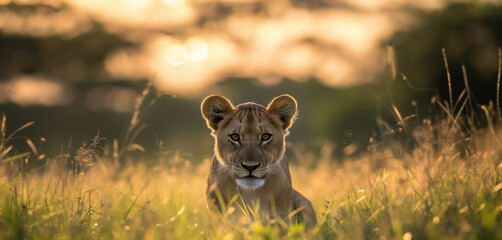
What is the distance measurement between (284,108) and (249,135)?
57 centimetres

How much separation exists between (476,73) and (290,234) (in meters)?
16.5

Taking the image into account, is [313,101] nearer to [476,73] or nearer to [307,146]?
[307,146]

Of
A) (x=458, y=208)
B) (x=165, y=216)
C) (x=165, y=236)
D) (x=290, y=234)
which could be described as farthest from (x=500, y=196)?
(x=165, y=216)

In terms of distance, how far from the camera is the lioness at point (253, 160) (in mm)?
4934

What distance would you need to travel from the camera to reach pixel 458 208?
4148 millimetres

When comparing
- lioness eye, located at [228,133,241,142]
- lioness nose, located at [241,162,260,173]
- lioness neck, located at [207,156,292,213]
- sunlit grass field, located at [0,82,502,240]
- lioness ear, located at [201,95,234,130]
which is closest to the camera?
sunlit grass field, located at [0,82,502,240]

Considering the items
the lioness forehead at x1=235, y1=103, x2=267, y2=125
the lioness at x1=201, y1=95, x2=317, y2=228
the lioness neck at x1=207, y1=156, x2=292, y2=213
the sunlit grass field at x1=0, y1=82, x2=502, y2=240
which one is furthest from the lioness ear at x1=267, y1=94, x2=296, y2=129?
the sunlit grass field at x1=0, y1=82, x2=502, y2=240

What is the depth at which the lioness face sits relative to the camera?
4930 millimetres

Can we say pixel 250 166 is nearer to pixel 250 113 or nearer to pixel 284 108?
pixel 250 113

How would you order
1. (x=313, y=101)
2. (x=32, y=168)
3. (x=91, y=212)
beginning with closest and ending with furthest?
(x=91, y=212) < (x=32, y=168) < (x=313, y=101)

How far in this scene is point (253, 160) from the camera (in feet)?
16.0

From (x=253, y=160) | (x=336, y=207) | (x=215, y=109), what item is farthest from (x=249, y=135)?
(x=336, y=207)

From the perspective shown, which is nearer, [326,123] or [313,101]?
[326,123]

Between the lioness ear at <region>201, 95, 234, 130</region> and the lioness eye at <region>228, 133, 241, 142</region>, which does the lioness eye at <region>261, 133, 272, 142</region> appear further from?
the lioness ear at <region>201, 95, 234, 130</region>
